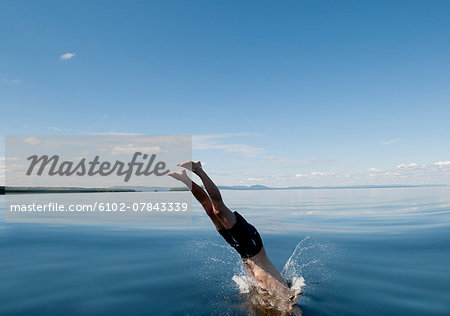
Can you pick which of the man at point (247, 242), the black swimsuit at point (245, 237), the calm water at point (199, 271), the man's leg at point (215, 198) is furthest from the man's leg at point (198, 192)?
the calm water at point (199, 271)

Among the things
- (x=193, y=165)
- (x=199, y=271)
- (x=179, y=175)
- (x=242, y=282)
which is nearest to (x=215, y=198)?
(x=193, y=165)

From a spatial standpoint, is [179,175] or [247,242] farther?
[179,175]

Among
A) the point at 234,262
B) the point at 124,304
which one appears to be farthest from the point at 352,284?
the point at 124,304

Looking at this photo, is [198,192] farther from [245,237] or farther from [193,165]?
[245,237]

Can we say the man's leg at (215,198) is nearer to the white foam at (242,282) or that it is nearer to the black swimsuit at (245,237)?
the black swimsuit at (245,237)

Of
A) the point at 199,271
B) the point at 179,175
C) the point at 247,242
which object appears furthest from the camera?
the point at 199,271

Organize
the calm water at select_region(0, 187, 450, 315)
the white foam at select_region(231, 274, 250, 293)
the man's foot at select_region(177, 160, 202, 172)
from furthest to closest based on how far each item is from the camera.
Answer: the white foam at select_region(231, 274, 250, 293) < the man's foot at select_region(177, 160, 202, 172) < the calm water at select_region(0, 187, 450, 315)

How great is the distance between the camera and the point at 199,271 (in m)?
7.23

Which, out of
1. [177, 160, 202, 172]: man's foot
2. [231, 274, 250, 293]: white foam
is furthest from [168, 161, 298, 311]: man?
[231, 274, 250, 293]: white foam

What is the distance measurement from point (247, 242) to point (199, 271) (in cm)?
220

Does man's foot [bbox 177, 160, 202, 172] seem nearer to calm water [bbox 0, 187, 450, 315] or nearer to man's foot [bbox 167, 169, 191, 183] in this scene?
man's foot [bbox 167, 169, 191, 183]

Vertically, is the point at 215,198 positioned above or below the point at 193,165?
below

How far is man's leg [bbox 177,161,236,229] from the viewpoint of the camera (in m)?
5.42

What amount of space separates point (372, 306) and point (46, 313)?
5.79 m
